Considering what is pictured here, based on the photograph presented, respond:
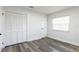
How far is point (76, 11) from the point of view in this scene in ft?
12.0

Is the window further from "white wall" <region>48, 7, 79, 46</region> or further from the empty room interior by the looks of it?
"white wall" <region>48, 7, 79, 46</region>

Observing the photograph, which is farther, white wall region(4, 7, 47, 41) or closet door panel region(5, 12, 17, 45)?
white wall region(4, 7, 47, 41)

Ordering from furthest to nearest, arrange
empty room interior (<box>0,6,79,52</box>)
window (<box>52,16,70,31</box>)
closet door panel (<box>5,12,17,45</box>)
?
1. window (<box>52,16,70,31</box>)
2. closet door panel (<box>5,12,17,45</box>)
3. empty room interior (<box>0,6,79,52</box>)

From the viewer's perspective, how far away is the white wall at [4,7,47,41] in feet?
14.8

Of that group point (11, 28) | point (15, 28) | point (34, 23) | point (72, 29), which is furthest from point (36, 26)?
point (72, 29)

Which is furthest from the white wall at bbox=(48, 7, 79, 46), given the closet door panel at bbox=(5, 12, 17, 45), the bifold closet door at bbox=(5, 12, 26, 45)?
the closet door panel at bbox=(5, 12, 17, 45)

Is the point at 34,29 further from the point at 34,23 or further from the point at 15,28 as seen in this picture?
the point at 15,28

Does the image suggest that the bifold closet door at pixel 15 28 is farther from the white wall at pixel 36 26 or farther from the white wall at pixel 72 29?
the white wall at pixel 72 29

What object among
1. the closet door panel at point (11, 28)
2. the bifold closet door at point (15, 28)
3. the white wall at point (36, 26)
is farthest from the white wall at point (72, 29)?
the closet door panel at point (11, 28)

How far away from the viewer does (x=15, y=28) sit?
13.6 ft

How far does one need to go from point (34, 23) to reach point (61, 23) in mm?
1847

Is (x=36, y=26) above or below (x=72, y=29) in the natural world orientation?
above
